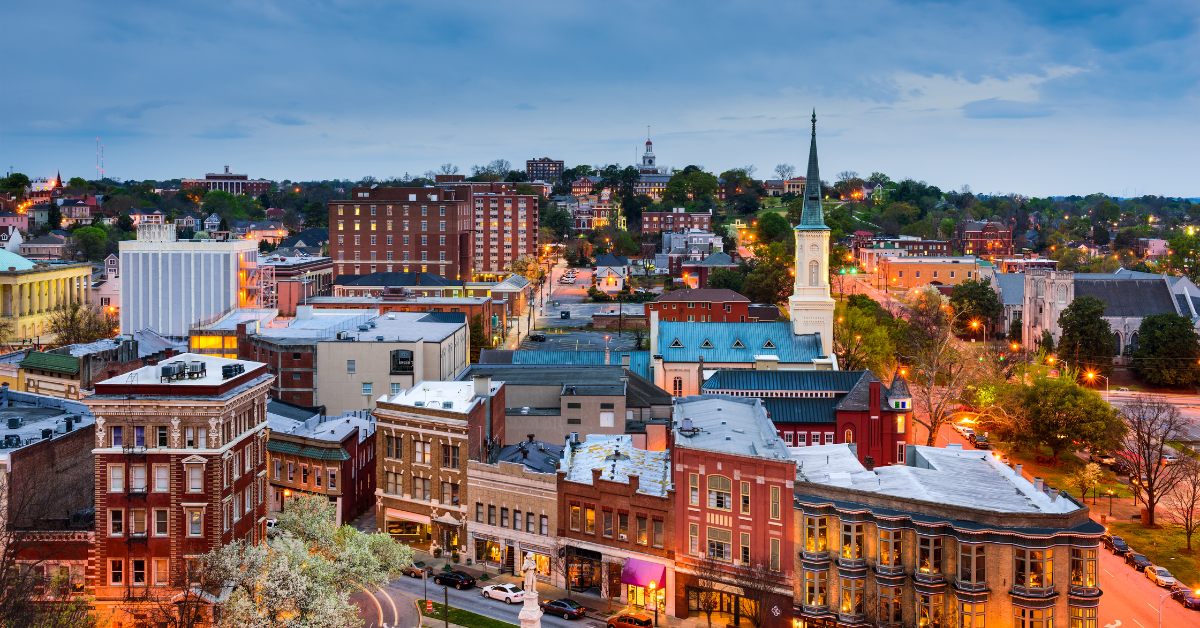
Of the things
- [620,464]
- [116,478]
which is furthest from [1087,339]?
[116,478]

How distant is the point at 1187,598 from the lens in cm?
5228

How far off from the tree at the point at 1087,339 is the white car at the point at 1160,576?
62900 millimetres

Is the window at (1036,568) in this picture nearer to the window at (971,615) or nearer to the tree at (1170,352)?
the window at (971,615)

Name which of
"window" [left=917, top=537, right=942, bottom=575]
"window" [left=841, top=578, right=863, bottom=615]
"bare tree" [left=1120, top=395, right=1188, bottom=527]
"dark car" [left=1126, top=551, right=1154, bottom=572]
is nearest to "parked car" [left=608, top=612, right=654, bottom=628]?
"window" [left=841, top=578, right=863, bottom=615]

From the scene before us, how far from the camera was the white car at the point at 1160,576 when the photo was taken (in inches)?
2147

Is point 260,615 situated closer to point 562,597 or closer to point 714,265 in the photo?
point 562,597

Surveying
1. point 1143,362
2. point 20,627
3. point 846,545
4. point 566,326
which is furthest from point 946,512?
point 566,326

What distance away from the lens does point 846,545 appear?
4688 cm

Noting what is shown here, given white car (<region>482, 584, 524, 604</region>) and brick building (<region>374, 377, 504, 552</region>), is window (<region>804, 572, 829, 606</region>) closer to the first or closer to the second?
white car (<region>482, 584, 524, 604</region>)

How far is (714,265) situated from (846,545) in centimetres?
14652

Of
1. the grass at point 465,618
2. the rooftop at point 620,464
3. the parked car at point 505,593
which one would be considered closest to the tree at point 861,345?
the rooftop at point 620,464

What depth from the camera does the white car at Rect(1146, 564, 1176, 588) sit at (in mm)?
54531

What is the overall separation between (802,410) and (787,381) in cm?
243

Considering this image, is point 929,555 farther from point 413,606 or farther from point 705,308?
point 705,308
